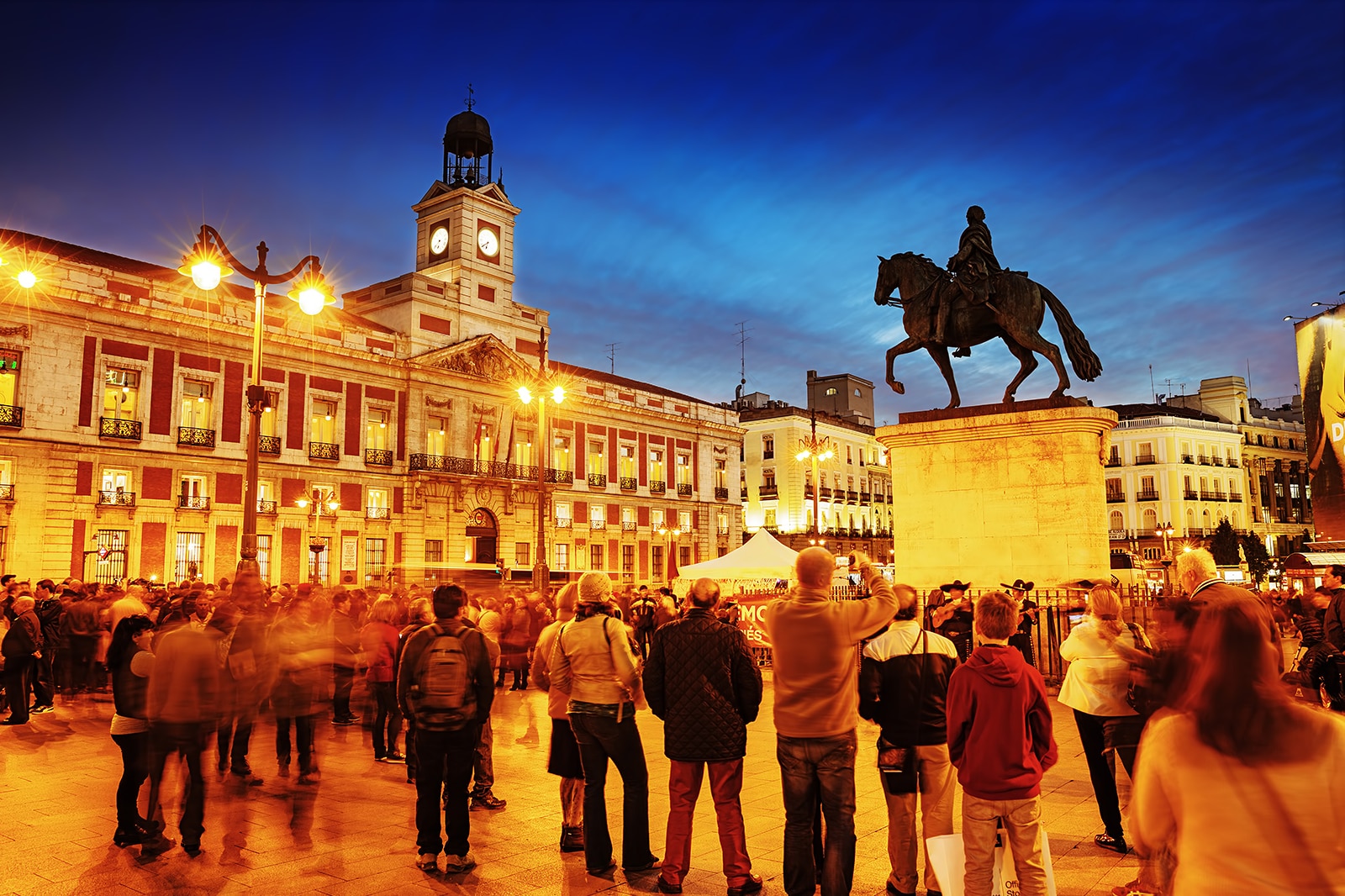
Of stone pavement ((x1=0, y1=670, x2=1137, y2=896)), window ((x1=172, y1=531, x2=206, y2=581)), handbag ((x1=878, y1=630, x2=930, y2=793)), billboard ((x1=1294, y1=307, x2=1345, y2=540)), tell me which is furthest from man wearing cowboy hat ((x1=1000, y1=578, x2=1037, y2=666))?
window ((x1=172, y1=531, x2=206, y2=581))

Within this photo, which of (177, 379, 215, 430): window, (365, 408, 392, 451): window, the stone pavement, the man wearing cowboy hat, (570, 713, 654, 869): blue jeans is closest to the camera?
the stone pavement

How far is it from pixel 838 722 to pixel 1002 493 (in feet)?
32.9

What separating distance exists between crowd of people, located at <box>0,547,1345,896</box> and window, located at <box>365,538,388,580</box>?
33131mm

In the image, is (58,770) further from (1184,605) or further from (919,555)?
(919,555)

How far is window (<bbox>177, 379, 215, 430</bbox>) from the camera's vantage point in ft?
115

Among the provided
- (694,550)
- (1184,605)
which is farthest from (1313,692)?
(694,550)

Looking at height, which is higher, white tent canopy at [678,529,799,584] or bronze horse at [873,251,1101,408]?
→ bronze horse at [873,251,1101,408]

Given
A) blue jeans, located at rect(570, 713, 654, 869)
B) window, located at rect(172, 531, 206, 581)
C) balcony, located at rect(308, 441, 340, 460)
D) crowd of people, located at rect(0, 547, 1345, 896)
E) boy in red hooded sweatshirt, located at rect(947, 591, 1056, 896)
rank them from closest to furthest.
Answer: crowd of people, located at rect(0, 547, 1345, 896) < boy in red hooded sweatshirt, located at rect(947, 591, 1056, 896) < blue jeans, located at rect(570, 713, 654, 869) < window, located at rect(172, 531, 206, 581) < balcony, located at rect(308, 441, 340, 460)

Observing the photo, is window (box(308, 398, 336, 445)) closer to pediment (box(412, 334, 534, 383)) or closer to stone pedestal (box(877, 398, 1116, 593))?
pediment (box(412, 334, 534, 383))

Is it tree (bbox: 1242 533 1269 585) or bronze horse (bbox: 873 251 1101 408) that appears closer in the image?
bronze horse (bbox: 873 251 1101 408)

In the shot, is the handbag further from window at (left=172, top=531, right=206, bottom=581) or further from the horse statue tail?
window at (left=172, top=531, right=206, bottom=581)

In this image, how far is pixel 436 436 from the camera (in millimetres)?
43594

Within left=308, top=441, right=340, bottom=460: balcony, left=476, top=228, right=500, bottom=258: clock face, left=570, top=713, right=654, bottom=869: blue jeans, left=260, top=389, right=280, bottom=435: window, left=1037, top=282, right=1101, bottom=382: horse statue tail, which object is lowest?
left=570, top=713, right=654, bottom=869: blue jeans

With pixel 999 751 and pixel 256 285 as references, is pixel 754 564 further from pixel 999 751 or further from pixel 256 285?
pixel 999 751
